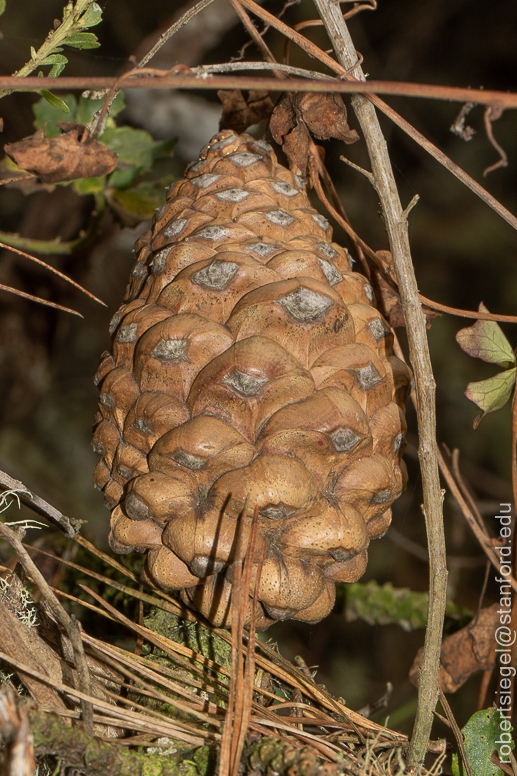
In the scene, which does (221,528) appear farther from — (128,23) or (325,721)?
(128,23)

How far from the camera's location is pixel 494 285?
168 cm

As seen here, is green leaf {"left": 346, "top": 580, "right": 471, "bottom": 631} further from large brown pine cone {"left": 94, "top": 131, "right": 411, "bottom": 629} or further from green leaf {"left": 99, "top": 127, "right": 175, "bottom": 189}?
green leaf {"left": 99, "top": 127, "right": 175, "bottom": 189}

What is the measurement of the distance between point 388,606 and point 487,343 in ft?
1.79

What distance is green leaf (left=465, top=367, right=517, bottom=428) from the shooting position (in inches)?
26.8

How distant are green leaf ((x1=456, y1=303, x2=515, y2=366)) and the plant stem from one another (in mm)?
153

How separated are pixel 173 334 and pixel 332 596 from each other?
30cm

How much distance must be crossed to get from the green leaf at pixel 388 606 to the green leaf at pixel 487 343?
0.50 metres

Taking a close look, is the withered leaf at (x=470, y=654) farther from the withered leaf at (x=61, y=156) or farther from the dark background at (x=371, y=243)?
the withered leaf at (x=61, y=156)

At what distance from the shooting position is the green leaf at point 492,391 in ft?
2.23

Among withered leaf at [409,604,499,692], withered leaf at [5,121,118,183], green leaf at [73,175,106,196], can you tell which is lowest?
withered leaf at [409,604,499,692]

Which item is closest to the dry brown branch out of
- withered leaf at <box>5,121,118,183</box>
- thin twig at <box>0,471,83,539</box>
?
withered leaf at <box>5,121,118,183</box>

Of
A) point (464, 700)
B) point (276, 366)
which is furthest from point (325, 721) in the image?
point (464, 700)

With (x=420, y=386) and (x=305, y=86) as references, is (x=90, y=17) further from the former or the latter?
(x=420, y=386)

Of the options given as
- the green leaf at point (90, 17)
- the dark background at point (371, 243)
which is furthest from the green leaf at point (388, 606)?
the green leaf at point (90, 17)
